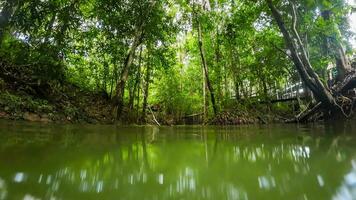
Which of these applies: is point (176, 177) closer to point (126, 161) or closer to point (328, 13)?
point (126, 161)

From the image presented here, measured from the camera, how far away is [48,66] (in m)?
5.95

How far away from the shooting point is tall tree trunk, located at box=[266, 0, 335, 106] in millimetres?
5581

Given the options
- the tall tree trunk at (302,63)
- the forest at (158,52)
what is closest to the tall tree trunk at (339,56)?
the forest at (158,52)

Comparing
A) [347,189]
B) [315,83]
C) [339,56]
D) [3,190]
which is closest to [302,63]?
[315,83]

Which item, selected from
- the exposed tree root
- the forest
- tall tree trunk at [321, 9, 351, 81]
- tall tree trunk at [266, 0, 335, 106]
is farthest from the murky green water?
tall tree trunk at [321, 9, 351, 81]

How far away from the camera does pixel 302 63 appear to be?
19.2 ft

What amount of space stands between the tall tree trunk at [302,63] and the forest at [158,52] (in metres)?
0.02

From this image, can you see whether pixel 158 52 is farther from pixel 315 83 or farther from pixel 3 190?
pixel 3 190

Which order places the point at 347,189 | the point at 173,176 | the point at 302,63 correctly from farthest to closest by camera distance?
the point at 302,63
the point at 173,176
the point at 347,189

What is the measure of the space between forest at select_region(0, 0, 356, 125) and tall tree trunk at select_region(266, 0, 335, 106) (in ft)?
0.07

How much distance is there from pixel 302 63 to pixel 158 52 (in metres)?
5.23

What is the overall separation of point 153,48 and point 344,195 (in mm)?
9455

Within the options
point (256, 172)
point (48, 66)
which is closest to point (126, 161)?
point (256, 172)

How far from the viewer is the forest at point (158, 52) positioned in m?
5.93
